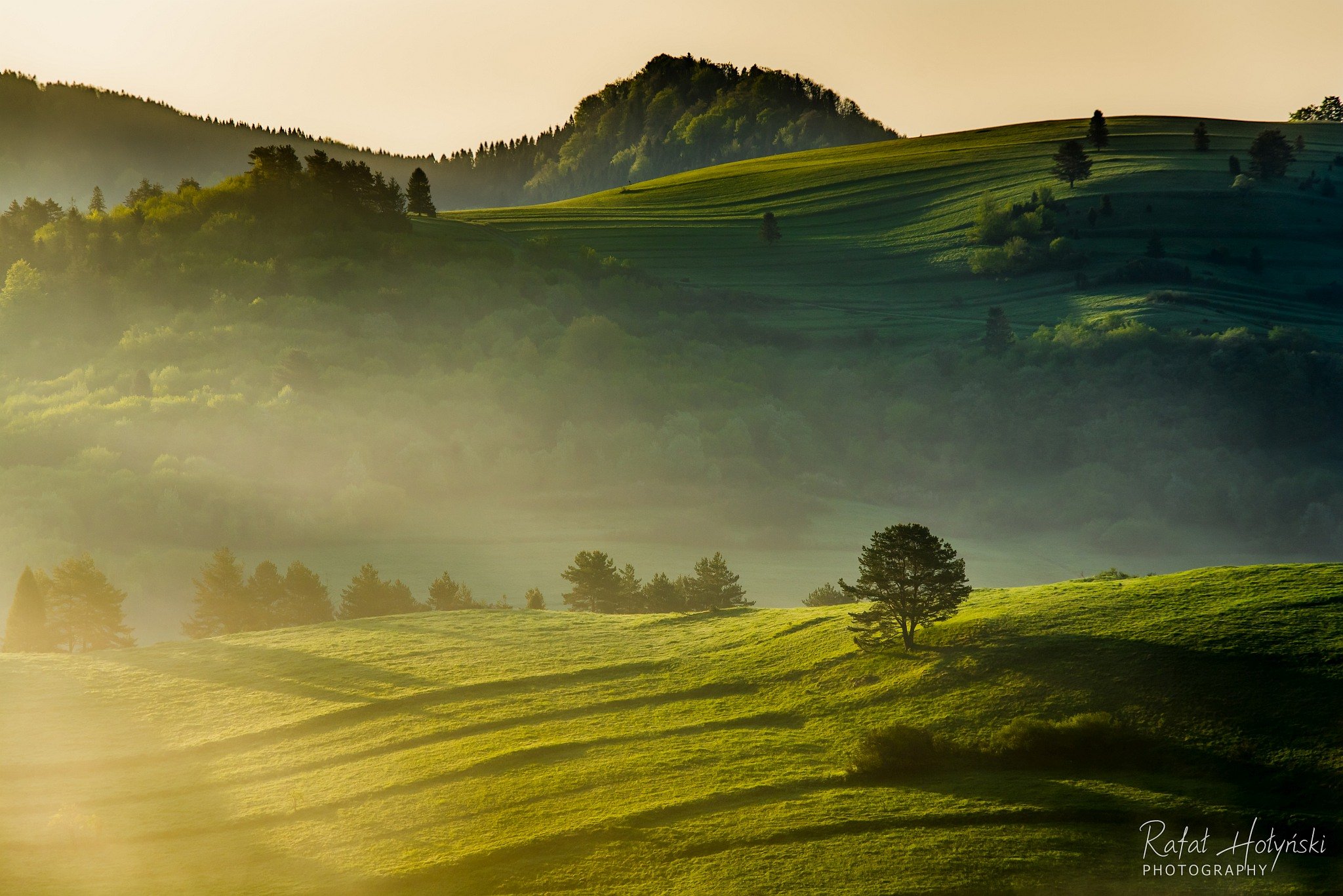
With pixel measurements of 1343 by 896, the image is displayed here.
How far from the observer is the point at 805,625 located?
55.9m

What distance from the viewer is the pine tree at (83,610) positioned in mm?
79875

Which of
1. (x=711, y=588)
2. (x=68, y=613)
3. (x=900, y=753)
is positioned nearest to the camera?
(x=900, y=753)

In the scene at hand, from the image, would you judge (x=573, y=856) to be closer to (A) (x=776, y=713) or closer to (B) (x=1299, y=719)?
(A) (x=776, y=713)

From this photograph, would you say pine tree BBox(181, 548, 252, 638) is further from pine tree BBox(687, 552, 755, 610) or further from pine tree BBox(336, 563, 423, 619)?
pine tree BBox(687, 552, 755, 610)

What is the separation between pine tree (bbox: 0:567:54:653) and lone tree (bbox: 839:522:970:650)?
63105mm

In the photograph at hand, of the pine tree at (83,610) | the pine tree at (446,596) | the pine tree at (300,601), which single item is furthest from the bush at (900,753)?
the pine tree at (83,610)

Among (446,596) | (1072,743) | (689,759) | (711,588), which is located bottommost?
(711,588)

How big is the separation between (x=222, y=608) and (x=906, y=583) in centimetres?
6443

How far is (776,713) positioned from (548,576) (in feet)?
343

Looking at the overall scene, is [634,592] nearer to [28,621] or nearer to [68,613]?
[68,613]

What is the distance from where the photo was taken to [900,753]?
37938mm

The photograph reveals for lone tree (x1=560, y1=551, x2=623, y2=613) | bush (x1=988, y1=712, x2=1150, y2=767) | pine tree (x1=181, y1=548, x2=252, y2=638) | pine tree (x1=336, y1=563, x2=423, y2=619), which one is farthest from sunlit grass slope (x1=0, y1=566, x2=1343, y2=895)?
pine tree (x1=336, y1=563, x2=423, y2=619)

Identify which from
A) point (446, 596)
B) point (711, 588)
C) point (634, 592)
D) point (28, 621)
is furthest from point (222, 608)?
point (711, 588)

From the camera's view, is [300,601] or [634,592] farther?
[300,601]
